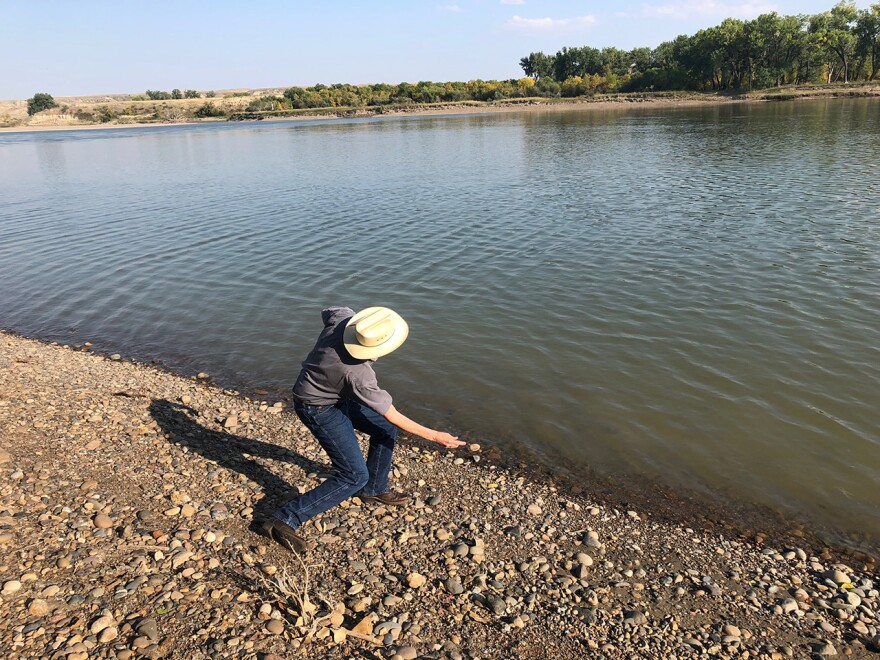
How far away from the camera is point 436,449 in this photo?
9195mm

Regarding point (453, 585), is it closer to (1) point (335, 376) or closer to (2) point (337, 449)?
(2) point (337, 449)

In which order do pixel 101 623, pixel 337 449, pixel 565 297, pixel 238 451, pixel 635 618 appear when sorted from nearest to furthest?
pixel 101 623, pixel 635 618, pixel 337 449, pixel 238 451, pixel 565 297

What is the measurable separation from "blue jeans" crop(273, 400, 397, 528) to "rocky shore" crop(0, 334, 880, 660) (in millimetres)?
447

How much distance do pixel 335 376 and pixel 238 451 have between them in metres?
3.42

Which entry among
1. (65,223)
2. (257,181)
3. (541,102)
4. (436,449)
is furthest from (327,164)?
(541,102)

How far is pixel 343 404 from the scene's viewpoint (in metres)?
6.46

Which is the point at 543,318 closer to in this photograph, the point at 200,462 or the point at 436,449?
the point at 436,449

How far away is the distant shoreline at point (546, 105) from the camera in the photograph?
103438 mm

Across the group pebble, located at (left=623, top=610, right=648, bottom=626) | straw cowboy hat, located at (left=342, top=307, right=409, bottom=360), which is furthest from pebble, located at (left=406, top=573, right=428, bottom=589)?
straw cowboy hat, located at (left=342, top=307, right=409, bottom=360)

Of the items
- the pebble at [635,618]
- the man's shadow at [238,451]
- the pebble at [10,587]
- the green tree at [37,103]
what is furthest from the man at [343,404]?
the green tree at [37,103]

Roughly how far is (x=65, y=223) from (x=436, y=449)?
92.9ft

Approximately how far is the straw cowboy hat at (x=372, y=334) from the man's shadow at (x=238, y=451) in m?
2.72

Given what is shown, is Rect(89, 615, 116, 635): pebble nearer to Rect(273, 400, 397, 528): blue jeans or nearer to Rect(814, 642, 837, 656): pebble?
Rect(273, 400, 397, 528): blue jeans

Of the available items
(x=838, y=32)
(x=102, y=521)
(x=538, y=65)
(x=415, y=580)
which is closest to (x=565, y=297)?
(x=415, y=580)
